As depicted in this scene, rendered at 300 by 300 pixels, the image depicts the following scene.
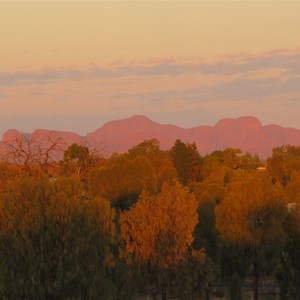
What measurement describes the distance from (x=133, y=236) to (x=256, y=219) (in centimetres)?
1300

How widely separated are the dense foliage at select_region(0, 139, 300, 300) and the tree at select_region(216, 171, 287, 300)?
0.28 feet

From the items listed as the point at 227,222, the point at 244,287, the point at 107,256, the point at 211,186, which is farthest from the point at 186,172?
the point at 107,256

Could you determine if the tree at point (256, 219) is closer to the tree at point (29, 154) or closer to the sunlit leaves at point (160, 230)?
the sunlit leaves at point (160, 230)

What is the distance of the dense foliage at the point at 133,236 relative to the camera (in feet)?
106

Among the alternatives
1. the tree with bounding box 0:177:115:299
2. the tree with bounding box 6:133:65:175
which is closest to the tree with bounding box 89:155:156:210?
the tree with bounding box 6:133:65:175

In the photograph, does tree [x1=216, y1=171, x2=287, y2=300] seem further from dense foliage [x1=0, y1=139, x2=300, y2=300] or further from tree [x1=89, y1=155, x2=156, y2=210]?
tree [x1=89, y1=155, x2=156, y2=210]

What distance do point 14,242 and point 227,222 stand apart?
26.5m

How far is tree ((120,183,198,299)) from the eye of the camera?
4659 centimetres

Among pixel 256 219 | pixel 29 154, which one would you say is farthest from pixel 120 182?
pixel 256 219

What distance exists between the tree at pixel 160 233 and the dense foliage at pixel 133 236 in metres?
0.07

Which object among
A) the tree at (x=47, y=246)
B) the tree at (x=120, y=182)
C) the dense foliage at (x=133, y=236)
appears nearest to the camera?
the tree at (x=47, y=246)

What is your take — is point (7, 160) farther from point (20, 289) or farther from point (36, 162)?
point (20, 289)

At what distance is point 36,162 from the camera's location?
64812 mm

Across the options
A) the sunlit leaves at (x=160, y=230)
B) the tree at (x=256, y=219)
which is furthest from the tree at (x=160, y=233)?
the tree at (x=256, y=219)
